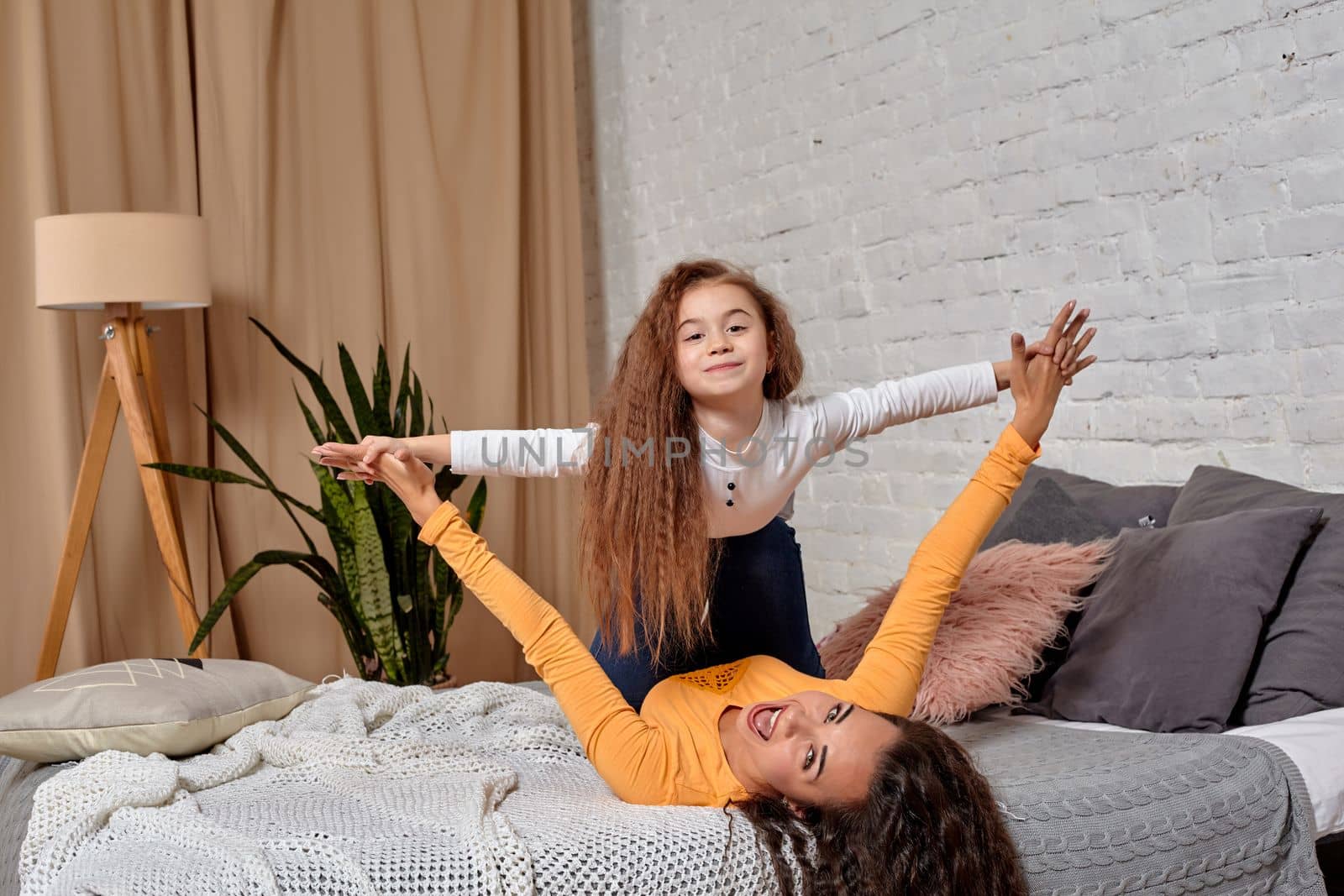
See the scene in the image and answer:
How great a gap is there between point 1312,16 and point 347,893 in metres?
2.18

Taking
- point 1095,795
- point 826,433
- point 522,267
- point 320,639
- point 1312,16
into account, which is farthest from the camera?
point 522,267

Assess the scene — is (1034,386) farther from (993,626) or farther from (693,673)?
(693,673)

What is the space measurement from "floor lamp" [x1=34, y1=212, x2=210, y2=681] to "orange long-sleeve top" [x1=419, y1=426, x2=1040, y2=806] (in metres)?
1.65

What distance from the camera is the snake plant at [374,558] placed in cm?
304

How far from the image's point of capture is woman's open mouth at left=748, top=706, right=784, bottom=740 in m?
1.57

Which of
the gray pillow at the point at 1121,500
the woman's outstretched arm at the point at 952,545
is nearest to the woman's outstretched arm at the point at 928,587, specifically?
the woman's outstretched arm at the point at 952,545

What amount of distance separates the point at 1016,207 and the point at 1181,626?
1.21 meters

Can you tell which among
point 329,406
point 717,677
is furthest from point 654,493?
point 329,406

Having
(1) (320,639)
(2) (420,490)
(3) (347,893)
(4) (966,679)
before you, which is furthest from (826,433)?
(1) (320,639)

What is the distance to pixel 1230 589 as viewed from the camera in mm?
1962

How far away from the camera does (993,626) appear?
2080 millimetres

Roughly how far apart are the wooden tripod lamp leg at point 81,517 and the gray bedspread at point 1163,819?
91.9 inches

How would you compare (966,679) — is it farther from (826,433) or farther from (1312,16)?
(1312,16)

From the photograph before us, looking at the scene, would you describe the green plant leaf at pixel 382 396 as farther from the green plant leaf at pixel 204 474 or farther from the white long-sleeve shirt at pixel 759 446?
the white long-sleeve shirt at pixel 759 446
